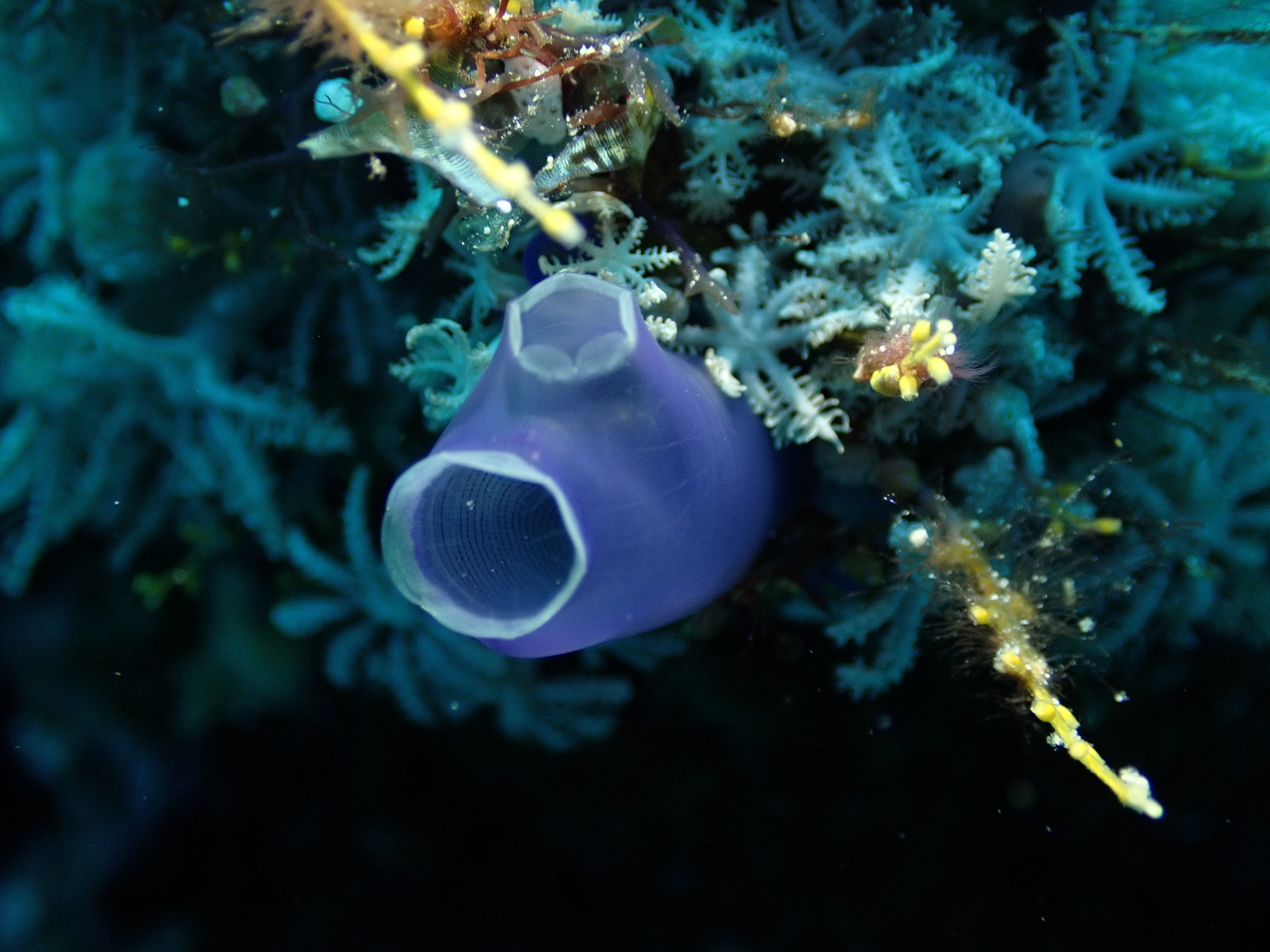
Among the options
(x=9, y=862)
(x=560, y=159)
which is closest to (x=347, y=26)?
(x=560, y=159)

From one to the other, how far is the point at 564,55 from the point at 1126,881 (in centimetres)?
A: 355

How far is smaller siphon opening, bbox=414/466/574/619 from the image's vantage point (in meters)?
1.46

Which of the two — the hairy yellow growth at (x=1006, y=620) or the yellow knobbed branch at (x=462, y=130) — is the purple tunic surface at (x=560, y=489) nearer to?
the yellow knobbed branch at (x=462, y=130)

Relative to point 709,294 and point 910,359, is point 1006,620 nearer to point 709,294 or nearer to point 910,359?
point 910,359

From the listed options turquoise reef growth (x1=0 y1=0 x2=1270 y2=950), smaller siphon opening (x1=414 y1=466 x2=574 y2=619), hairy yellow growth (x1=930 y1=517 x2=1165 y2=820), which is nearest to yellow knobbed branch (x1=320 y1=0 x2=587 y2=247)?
turquoise reef growth (x1=0 y1=0 x2=1270 y2=950)

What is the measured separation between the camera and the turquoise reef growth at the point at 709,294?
1911mm

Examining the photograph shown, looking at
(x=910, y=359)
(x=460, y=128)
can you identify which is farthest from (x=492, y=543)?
(x=910, y=359)

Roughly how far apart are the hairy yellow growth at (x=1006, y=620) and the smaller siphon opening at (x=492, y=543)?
104 centimetres

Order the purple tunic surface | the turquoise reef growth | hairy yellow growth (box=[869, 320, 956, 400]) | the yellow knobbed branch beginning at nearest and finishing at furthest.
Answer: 1. the yellow knobbed branch
2. the purple tunic surface
3. hairy yellow growth (box=[869, 320, 956, 400])
4. the turquoise reef growth

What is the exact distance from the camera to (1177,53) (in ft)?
7.19

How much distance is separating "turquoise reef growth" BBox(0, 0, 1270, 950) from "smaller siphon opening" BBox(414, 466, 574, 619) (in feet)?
2.08

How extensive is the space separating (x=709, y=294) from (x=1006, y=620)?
1.11 metres

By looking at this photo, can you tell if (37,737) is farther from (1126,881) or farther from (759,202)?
(1126,881)

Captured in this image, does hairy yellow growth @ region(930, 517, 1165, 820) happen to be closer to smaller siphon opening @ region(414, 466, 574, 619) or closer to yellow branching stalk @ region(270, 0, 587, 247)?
smaller siphon opening @ region(414, 466, 574, 619)
